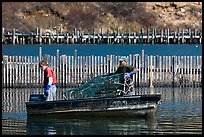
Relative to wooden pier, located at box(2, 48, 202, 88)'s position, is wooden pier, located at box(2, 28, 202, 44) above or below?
below

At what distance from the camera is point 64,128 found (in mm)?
25000

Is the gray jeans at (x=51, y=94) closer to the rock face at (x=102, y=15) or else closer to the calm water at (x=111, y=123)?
the calm water at (x=111, y=123)

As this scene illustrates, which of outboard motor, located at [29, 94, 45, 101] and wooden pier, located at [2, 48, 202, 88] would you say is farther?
wooden pier, located at [2, 48, 202, 88]

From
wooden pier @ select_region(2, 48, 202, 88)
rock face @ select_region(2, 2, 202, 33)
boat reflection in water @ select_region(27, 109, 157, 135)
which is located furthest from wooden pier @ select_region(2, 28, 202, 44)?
boat reflection in water @ select_region(27, 109, 157, 135)

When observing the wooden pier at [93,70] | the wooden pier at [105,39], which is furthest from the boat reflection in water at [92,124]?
the wooden pier at [105,39]

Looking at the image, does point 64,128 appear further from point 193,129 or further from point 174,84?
point 174,84

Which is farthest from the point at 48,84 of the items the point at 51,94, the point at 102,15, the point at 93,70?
the point at 102,15

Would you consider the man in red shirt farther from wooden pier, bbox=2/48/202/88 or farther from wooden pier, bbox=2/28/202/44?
wooden pier, bbox=2/28/202/44

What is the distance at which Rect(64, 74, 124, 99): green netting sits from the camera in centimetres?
2748

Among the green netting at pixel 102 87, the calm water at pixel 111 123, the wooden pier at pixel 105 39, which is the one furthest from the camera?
the wooden pier at pixel 105 39

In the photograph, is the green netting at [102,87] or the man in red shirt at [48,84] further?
the man in red shirt at [48,84]

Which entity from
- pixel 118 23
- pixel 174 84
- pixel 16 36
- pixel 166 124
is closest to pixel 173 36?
pixel 16 36

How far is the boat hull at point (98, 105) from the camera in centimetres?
2695

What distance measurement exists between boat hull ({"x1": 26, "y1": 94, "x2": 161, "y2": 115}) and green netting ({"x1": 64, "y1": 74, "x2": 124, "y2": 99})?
543 mm
